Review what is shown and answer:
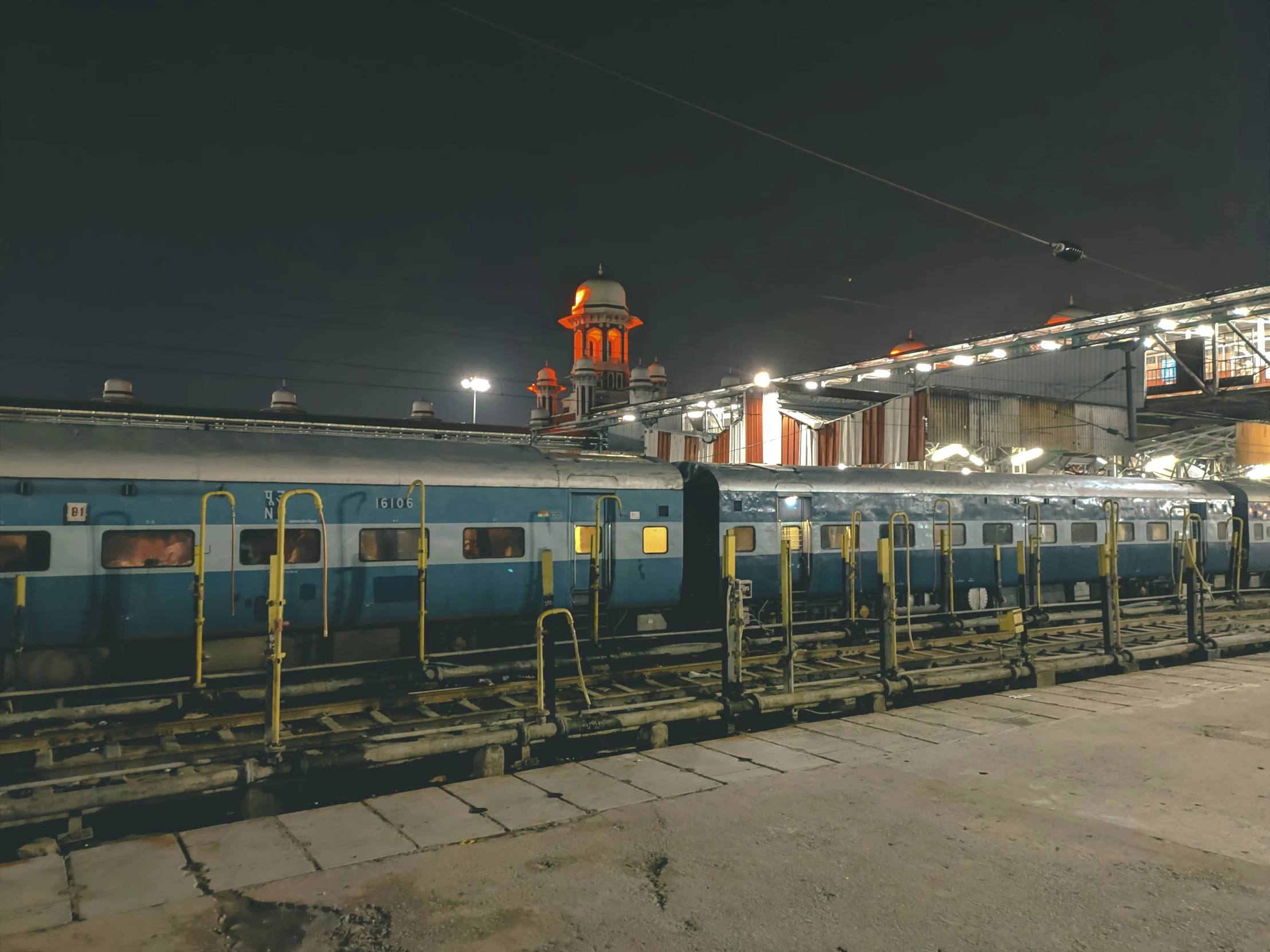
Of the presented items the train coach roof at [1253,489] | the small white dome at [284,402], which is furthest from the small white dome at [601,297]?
the train coach roof at [1253,489]

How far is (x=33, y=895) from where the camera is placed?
5.67m

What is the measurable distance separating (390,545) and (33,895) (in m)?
7.59

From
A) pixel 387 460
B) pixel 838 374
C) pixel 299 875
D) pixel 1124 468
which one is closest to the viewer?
pixel 299 875

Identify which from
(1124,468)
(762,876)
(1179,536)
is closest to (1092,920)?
(762,876)

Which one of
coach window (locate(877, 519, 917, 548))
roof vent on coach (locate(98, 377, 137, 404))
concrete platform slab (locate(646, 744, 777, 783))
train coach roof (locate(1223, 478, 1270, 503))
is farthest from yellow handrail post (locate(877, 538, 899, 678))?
roof vent on coach (locate(98, 377, 137, 404))

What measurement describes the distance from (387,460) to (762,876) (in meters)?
9.12

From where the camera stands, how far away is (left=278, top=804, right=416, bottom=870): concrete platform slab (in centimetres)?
641

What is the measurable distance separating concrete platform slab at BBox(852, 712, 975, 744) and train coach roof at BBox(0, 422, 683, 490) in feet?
20.7

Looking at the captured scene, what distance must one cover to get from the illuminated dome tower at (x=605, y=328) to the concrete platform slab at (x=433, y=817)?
65.6m

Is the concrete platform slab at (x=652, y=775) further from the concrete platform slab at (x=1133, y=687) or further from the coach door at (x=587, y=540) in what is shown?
the concrete platform slab at (x=1133, y=687)

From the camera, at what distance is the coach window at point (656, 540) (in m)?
15.8

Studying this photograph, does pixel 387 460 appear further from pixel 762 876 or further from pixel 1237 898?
pixel 1237 898

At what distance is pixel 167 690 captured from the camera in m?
11.9

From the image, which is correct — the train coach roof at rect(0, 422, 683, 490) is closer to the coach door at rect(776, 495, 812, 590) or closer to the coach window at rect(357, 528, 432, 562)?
the coach window at rect(357, 528, 432, 562)
